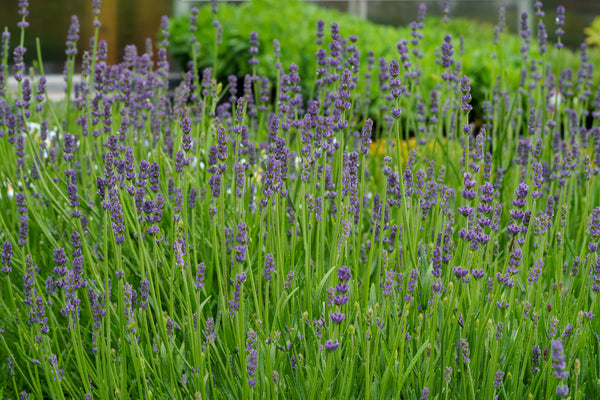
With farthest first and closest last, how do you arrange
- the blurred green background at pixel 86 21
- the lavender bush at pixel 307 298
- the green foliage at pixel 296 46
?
the blurred green background at pixel 86 21 < the green foliage at pixel 296 46 < the lavender bush at pixel 307 298

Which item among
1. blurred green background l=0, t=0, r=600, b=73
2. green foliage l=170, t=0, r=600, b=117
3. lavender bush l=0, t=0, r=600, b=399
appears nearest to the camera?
lavender bush l=0, t=0, r=600, b=399

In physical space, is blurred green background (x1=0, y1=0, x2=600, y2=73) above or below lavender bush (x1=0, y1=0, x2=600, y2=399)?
above

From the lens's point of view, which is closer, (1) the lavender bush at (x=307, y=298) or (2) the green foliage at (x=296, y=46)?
(1) the lavender bush at (x=307, y=298)

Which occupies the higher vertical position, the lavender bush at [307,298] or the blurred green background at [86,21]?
the blurred green background at [86,21]

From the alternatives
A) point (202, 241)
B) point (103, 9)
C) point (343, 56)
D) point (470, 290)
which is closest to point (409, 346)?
point (470, 290)

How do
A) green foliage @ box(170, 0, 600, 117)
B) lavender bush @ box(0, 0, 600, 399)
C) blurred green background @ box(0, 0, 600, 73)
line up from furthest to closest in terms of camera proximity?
blurred green background @ box(0, 0, 600, 73)
green foliage @ box(170, 0, 600, 117)
lavender bush @ box(0, 0, 600, 399)

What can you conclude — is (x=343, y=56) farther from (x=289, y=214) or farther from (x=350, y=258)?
(x=350, y=258)

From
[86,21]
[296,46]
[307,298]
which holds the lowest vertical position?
[307,298]

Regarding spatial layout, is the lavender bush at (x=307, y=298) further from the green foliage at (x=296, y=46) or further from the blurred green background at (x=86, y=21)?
the blurred green background at (x=86, y=21)

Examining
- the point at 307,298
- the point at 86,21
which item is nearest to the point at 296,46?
the point at 86,21

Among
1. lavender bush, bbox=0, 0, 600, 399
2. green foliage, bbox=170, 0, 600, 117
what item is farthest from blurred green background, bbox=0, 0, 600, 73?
lavender bush, bbox=0, 0, 600, 399

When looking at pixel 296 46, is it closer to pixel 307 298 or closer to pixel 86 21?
pixel 86 21

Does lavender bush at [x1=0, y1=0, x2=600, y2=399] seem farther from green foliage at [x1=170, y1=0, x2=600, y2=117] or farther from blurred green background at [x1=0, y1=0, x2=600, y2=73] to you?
blurred green background at [x1=0, y1=0, x2=600, y2=73]

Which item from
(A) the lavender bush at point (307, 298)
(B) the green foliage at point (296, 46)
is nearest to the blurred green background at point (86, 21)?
(B) the green foliage at point (296, 46)
